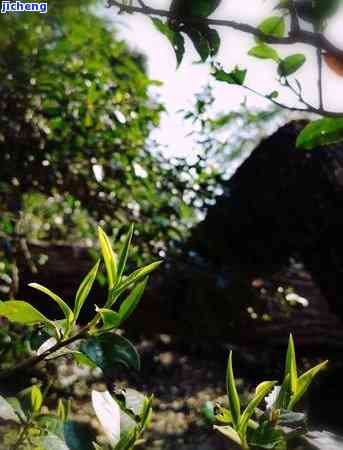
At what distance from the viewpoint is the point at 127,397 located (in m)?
0.60

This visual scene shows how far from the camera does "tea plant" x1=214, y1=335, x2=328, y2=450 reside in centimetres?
46

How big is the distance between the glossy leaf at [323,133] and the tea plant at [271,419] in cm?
27

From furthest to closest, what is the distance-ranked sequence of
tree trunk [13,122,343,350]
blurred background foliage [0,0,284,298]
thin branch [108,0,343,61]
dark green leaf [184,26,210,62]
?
1. tree trunk [13,122,343,350]
2. blurred background foliage [0,0,284,298]
3. dark green leaf [184,26,210,62]
4. thin branch [108,0,343,61]

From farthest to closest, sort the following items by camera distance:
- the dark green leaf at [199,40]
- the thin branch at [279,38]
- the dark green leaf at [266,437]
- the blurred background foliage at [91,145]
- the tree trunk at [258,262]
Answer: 1. the tree trunk at [258,262]
2. the blurred background foliage at [91,145]
3. the dark green leaf at [199,40]
4. the thin branch at [279,38]
5. the dark green leaf at [266,437]

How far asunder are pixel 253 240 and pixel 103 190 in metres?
1.62

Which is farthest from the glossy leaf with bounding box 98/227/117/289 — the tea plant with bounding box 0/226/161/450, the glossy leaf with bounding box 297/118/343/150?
the glossy leaf with bounding box 297/118/343/150

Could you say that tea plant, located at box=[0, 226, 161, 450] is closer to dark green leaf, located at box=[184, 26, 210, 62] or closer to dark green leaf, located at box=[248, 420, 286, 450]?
dark green leaf, located at box=[248, 420, 286, 450]

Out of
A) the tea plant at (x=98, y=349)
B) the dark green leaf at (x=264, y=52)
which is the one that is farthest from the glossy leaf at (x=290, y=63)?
the tea plant at (x=98, y=349)

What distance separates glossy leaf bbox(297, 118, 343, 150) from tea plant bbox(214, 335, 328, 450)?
0.88 feet

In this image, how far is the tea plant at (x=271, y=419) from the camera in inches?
18.1

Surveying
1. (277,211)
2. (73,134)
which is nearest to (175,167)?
(73,134)

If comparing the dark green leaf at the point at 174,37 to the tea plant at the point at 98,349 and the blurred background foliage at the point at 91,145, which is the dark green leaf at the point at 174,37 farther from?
the blurred background foliage at the point at 91,145

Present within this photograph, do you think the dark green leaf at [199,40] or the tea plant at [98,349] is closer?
the tea plant at [98,349]

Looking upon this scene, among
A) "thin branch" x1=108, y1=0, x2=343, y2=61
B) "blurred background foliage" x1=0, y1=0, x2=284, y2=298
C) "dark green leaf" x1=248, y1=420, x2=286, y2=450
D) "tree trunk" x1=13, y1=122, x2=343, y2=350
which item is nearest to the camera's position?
"dark green leaf" x1=248, y1=420, x2=286, y2=450
